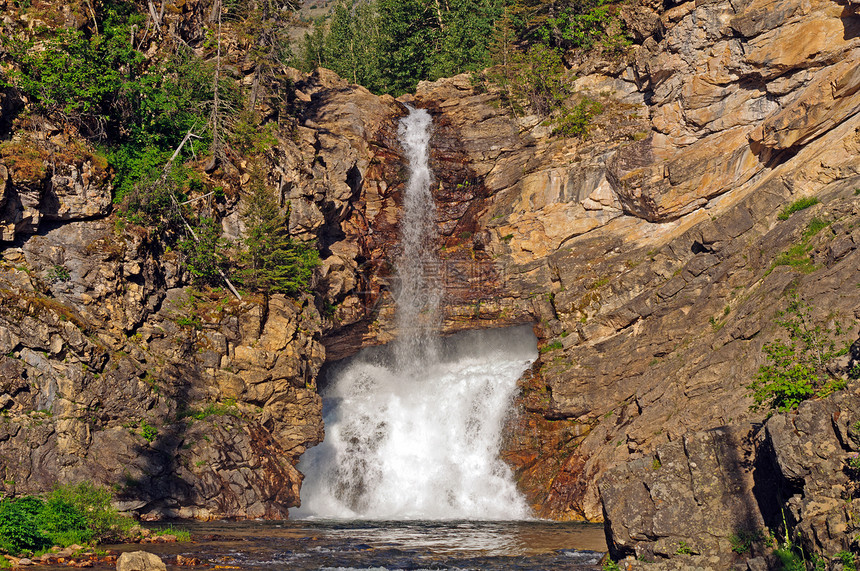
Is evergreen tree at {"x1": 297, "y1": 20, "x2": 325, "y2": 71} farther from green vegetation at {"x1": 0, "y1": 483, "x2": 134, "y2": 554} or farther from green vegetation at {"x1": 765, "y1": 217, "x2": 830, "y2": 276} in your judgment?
green vegetation at {"x1": 0, "y1": 483, "x2": 134, "y2": 554}

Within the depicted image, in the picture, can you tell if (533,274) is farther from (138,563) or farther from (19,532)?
(138,563)

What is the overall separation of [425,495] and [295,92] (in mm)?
27556

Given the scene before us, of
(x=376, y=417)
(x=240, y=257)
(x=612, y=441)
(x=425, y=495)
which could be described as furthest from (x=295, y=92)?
(x=612, y=441)

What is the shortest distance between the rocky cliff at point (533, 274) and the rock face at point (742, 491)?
8762 millimetres

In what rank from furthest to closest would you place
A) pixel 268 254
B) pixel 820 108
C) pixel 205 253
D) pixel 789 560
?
pixel 268 254 < pixel 205 253 < pixel 820 108 < pixel 789 560

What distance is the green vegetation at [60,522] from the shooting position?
16422 mm

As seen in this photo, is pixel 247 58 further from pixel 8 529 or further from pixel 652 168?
pixel 8 529

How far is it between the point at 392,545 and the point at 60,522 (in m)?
9.28

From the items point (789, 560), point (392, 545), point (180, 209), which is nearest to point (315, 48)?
point (180, 209)

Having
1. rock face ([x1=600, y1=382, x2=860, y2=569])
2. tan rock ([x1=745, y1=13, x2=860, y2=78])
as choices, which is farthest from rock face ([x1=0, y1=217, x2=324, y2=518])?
tan rock ([x1=745, y1=13, x2=860, y2=78])

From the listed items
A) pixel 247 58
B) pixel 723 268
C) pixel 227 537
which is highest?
pixel 247 58

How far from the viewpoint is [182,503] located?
26156 millimetres

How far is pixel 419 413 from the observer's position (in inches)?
1438

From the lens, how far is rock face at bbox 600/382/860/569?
10648 millimetres
